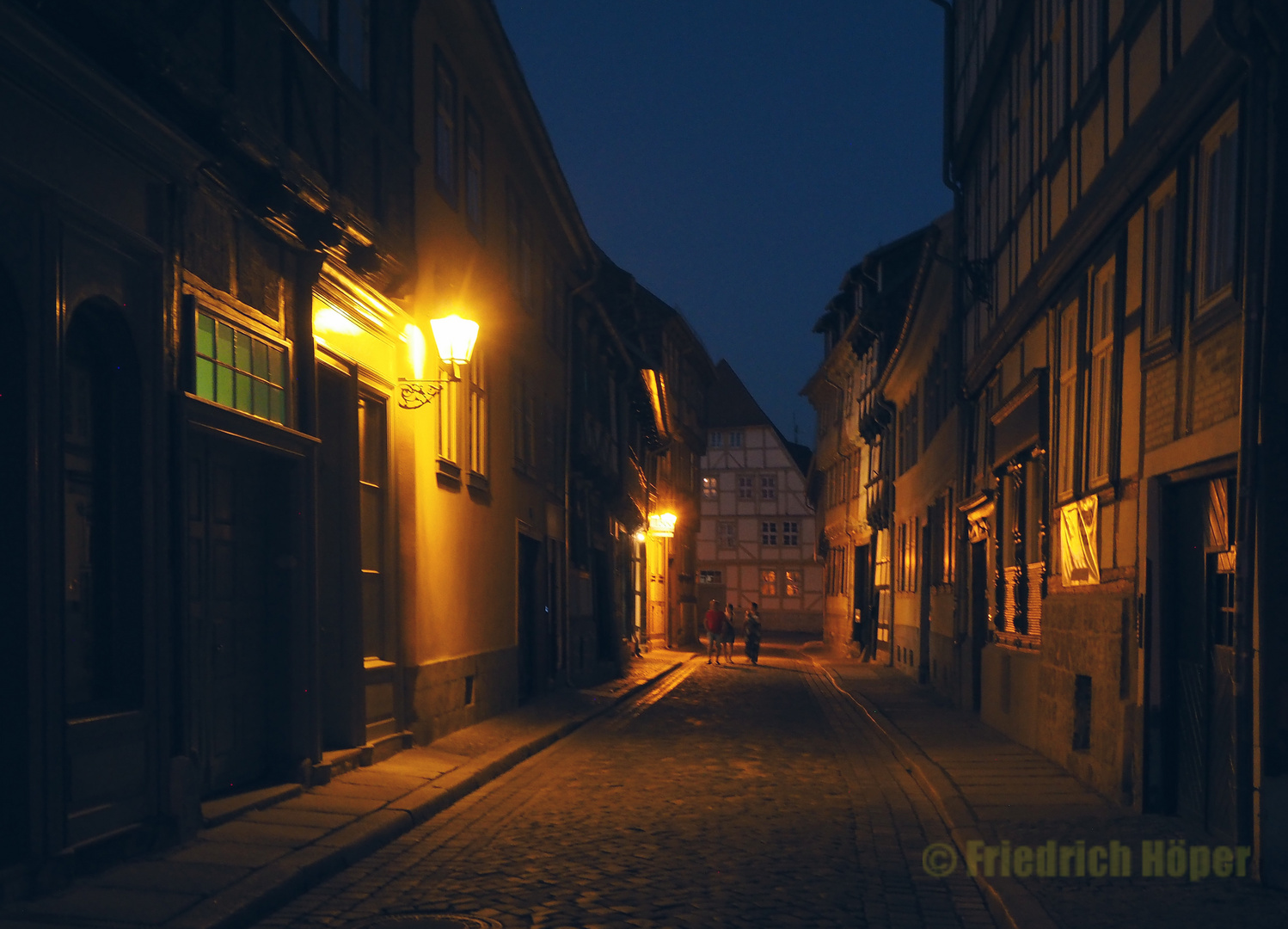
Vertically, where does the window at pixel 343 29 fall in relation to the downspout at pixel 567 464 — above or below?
above

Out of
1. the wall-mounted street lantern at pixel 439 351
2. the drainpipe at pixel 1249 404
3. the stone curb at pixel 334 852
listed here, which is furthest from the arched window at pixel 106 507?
the drainpipe at pixel 1249 404

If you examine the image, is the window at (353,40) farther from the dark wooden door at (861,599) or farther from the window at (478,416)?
the dark wooden door at (861,599)

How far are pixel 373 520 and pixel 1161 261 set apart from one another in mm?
7182

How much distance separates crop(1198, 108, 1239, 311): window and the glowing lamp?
6.56m

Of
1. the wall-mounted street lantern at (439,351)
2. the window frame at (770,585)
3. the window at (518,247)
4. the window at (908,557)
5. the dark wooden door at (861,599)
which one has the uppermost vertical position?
the window at (518,247)

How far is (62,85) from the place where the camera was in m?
6.96

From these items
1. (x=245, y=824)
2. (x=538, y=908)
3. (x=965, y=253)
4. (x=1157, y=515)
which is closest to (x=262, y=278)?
(x=245, y=824)

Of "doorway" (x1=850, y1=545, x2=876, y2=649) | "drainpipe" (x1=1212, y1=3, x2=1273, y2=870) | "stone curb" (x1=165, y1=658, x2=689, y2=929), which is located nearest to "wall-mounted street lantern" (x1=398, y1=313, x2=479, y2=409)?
"stone curb" (x1=165, y1=658, x2=689, y2=929)

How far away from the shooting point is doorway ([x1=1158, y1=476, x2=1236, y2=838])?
8461 millimetres

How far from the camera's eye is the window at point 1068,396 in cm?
1270

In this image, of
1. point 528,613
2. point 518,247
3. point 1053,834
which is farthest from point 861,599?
point 1053,834

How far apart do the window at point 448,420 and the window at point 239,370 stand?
420cm

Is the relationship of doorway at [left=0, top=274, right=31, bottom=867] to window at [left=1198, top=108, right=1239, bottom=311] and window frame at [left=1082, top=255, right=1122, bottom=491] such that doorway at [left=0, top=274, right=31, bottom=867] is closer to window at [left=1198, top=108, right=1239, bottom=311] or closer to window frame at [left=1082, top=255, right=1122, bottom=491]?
window at [left=1198, top=108, right=1239, bottom=311]

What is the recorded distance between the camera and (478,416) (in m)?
16.9
